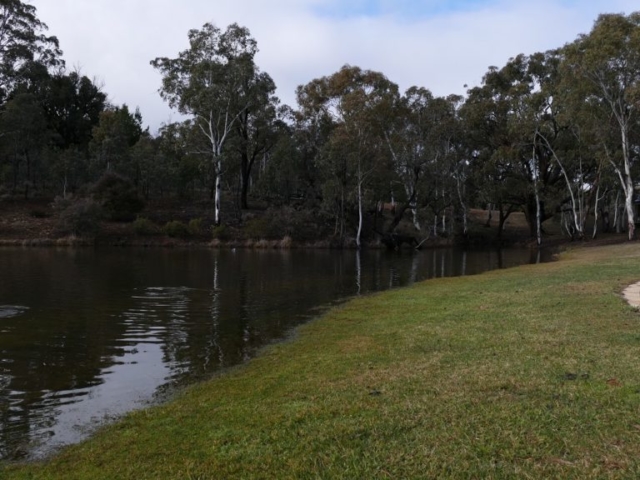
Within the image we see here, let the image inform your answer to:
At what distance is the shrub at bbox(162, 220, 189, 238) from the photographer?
157ft

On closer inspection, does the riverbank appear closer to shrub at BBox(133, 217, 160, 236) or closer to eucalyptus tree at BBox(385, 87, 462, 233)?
shrub at BBox(133, 217, 160, 236)

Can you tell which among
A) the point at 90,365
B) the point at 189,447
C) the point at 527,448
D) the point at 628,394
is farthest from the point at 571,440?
the point at 90,365

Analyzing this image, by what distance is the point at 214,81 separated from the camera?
5069 centimetres

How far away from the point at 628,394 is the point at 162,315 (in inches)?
480

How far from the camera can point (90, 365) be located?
33.0ft

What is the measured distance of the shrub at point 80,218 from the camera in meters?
44.6

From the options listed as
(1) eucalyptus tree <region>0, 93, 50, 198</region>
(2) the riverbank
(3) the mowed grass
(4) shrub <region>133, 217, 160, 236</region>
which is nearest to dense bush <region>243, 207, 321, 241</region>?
(2) the riverbank

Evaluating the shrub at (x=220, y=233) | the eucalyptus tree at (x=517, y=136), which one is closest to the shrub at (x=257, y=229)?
the shrub at (x=220, y=233)

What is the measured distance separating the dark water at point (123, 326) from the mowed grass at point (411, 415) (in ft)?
3.07

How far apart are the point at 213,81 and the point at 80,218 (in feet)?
58.6

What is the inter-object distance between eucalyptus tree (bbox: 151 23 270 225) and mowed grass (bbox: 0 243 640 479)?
43.2m

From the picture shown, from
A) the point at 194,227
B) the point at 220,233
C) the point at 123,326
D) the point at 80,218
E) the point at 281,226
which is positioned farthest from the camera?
the point at 281,226

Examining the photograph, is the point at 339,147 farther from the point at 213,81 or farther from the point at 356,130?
the point at 213,81

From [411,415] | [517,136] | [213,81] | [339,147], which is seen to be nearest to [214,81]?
[213,81]
